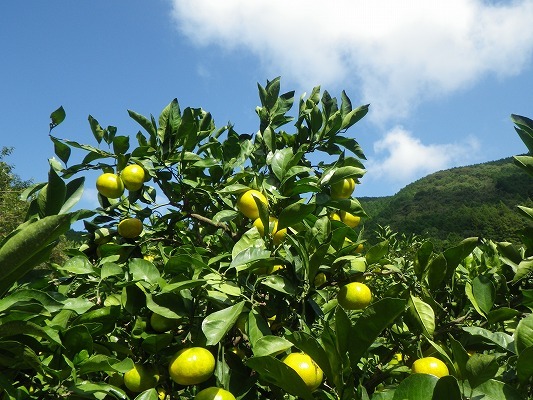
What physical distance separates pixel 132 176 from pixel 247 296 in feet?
2.45

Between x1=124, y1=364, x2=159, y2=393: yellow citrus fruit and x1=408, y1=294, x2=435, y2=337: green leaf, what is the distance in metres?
0.69

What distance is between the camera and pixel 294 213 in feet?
4.42

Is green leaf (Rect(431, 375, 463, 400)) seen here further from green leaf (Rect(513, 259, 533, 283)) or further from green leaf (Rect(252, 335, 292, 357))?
green leaf (Rect(513, 259, 533, 283))

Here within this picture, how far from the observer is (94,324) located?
1.14 meters

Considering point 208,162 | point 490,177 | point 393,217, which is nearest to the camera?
point 208,162

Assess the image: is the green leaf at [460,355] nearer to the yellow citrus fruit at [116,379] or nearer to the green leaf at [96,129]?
the yellow citrus fruit at [116,379]

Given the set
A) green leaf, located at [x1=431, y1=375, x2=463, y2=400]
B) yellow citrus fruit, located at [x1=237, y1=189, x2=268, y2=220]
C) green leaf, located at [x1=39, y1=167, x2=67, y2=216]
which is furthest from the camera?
yellow citrus fruit, located at [x1=237, y1=189, x2=268, y2=220]

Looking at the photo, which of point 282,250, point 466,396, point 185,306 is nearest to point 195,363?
point 185,306

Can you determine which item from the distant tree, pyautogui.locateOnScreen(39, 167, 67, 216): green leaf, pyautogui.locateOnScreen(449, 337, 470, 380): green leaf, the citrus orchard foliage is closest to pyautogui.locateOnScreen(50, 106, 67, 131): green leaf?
the citrus orchard foliage

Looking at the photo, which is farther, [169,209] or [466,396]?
[169,209]

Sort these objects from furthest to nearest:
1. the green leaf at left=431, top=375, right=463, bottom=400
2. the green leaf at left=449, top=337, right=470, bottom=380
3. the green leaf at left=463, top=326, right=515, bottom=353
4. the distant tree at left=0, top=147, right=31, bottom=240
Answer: the distant tree at left=0, top=147, right=31, bottom=240, the green leaf at left=463, top=326, right=515, bottom=353, the green leaf at left=449, top=337, right=470, bottom=380, the green leaf at left=431, top=375, right=463, bottom=400

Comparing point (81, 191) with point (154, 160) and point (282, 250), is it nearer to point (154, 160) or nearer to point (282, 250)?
point (282, 250)

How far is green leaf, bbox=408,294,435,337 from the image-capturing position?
1.23 m

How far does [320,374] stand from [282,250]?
451 mm
